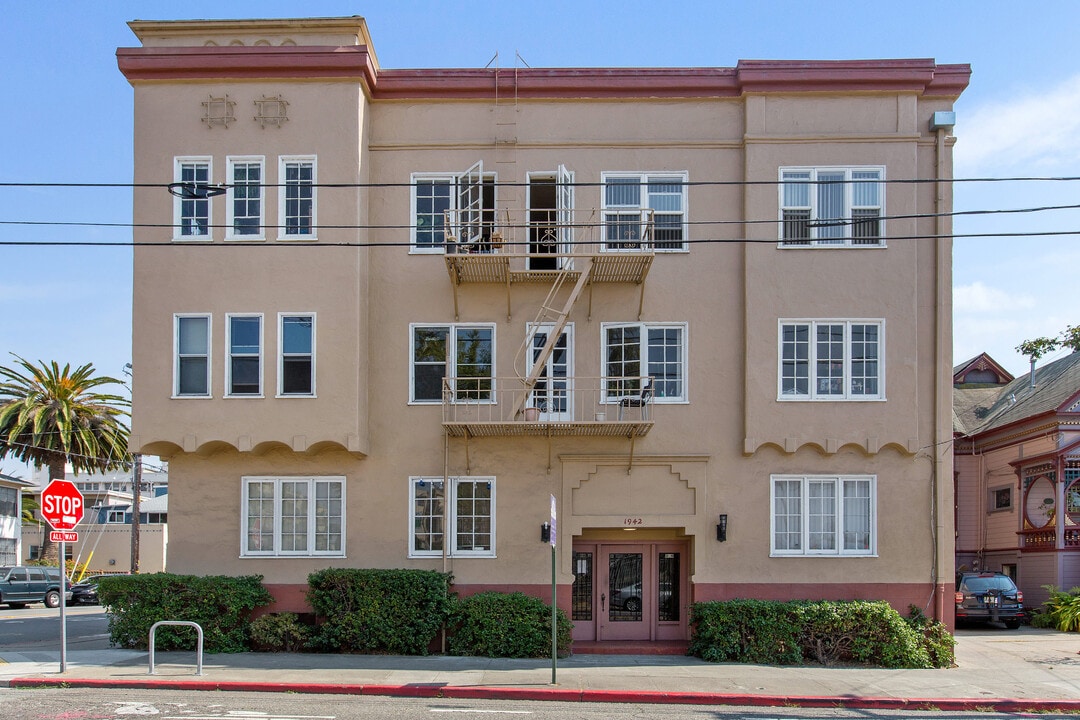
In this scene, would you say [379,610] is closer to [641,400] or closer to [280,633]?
[280,633]

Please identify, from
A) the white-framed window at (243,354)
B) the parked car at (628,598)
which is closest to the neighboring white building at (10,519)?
the white-framed window at (243,354)

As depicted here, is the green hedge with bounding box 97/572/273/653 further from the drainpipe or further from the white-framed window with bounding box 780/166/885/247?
the drainpipe

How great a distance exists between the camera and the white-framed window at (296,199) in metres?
18.5

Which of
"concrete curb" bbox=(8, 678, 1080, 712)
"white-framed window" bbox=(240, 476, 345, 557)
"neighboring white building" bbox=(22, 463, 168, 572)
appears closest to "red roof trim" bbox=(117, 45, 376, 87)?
"white-framed window" bbox=(240, 476, 345, 557)

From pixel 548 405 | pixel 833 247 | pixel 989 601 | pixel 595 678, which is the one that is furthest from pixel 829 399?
pixel 989 601

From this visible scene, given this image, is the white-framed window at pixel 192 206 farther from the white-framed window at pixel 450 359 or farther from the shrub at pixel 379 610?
the shrub at pixel 379 610

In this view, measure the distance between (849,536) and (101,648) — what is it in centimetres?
1388

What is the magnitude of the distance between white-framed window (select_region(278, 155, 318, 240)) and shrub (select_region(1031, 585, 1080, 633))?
19145 mm

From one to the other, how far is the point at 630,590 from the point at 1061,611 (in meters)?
11.7

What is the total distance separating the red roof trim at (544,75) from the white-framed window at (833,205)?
159cm

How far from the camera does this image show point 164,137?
1869cm

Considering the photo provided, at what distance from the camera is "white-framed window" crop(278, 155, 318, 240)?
730 inches

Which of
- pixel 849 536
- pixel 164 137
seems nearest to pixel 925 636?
pixel 849 536

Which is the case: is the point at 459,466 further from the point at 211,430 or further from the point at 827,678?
the point at 827,678
